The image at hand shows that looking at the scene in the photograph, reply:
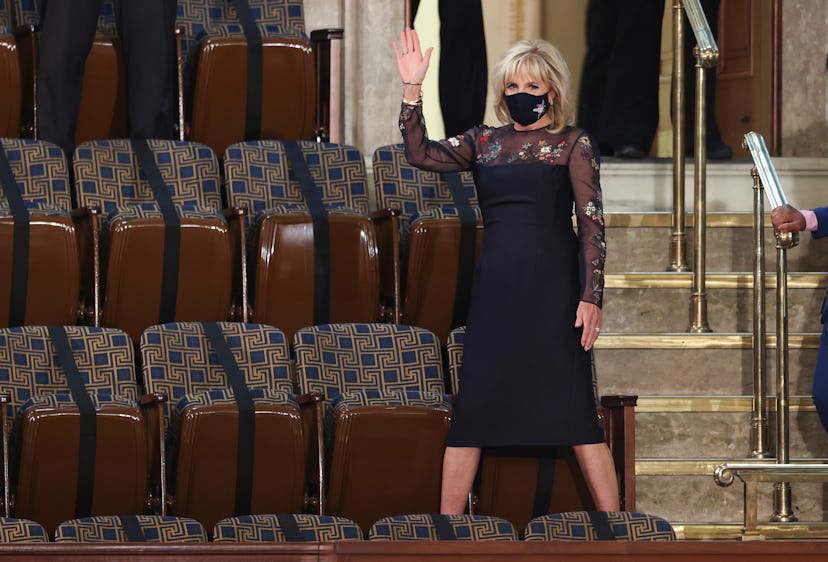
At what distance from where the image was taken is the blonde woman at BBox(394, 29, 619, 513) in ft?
5.41

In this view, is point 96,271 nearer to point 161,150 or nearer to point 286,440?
point 161,150

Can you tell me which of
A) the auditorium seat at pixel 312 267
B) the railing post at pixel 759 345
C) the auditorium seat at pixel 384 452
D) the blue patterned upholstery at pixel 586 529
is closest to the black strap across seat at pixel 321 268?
the auditorium seat at pixel 312 267

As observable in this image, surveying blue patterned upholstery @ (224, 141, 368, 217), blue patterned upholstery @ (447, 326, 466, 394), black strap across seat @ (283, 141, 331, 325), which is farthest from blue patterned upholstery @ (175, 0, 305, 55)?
blue patterned upholstery @ (447, 326, 466, 394)

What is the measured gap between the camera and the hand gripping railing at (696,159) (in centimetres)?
212

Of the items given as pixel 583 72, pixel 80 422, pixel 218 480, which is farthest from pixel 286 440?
pixel 583 72

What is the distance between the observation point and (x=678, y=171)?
89.4 inches

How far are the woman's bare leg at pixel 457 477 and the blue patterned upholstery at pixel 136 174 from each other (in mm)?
530

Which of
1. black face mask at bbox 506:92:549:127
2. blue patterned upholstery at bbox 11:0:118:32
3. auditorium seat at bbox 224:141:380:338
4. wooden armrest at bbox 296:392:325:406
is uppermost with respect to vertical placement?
blue patterned upholstery at bbox 11:0:118:32

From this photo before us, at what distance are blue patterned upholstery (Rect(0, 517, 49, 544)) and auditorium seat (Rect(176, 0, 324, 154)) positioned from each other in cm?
103

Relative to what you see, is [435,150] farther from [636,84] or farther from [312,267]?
[636,84]

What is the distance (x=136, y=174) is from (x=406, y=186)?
0.34 metres

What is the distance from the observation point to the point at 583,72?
305 centimetres

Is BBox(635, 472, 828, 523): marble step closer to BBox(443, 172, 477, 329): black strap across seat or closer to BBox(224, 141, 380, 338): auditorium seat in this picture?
BBox(443, 172, 477, 329): black strap across seat

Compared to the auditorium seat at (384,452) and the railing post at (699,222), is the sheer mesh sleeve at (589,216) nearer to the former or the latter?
the auditorium seat at (384,452)
